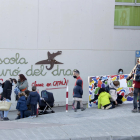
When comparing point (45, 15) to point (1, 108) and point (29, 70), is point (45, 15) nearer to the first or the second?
point (29, 70)

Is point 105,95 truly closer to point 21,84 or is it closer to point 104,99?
point 104,99

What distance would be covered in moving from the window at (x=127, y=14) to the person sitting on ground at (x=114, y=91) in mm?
3956


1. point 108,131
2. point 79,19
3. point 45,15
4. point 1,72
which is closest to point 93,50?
point 79,19

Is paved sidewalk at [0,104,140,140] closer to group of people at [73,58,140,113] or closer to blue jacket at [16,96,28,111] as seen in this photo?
group of people at [73,58,140,113]

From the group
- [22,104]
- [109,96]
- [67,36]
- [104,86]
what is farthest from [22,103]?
[67,36]

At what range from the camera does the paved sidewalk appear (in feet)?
23.2

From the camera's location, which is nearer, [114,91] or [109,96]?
[109,96]

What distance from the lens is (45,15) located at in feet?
44.3

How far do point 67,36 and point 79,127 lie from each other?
6.59 meters

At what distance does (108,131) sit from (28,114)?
3.44 meters

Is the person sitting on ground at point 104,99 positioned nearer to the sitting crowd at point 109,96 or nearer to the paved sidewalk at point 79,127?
the sitting crowd at point 109,96

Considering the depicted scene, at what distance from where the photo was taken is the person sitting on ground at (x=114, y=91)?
35.6 ft

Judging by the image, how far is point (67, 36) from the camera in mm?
13711

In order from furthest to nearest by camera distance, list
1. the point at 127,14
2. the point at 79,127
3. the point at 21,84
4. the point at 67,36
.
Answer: the point at 127,14 < the point at 67,36 < the point at 21,84 < the point at 79,127
